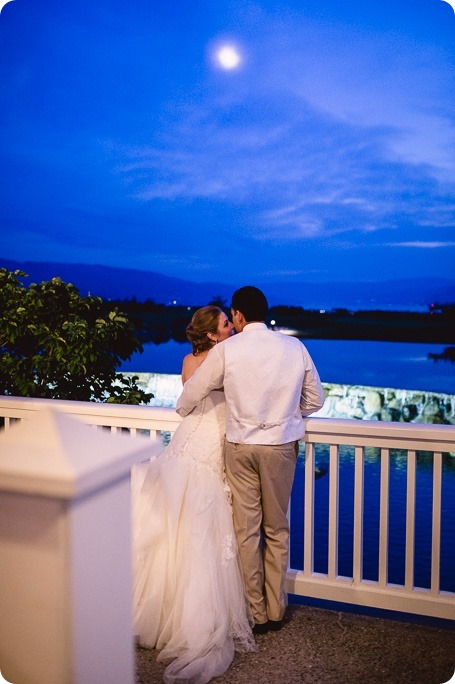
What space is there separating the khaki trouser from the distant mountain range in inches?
1720

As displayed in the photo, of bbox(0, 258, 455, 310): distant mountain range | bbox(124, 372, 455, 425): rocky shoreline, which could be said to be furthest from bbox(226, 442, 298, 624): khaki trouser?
bbox(0, 258, 455, 310): distant mountain range

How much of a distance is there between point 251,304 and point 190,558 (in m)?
1.08

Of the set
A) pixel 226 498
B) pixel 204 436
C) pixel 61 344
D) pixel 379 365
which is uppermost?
pixel 61 344

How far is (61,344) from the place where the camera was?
17.4 ft

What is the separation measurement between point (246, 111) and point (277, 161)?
707cm

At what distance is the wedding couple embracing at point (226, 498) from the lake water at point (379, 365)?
104 ft

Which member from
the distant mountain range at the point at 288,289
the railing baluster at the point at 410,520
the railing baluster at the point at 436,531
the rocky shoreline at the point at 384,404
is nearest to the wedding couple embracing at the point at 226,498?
the railing baluster at the point at 410,520

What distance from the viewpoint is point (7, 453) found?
38.0 inches

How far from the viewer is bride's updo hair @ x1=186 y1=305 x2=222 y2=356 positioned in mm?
3244

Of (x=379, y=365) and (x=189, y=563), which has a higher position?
(x=189, y=563)

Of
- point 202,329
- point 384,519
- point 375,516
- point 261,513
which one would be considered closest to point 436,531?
point 384,519

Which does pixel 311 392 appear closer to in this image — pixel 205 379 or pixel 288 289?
pixel 205 379

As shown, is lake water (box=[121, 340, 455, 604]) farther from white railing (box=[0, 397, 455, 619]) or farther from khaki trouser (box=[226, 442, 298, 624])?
khaki trouser (box=[226, 442, 298, 624])

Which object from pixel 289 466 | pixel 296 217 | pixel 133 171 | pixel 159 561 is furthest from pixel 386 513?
pixel 296 217
